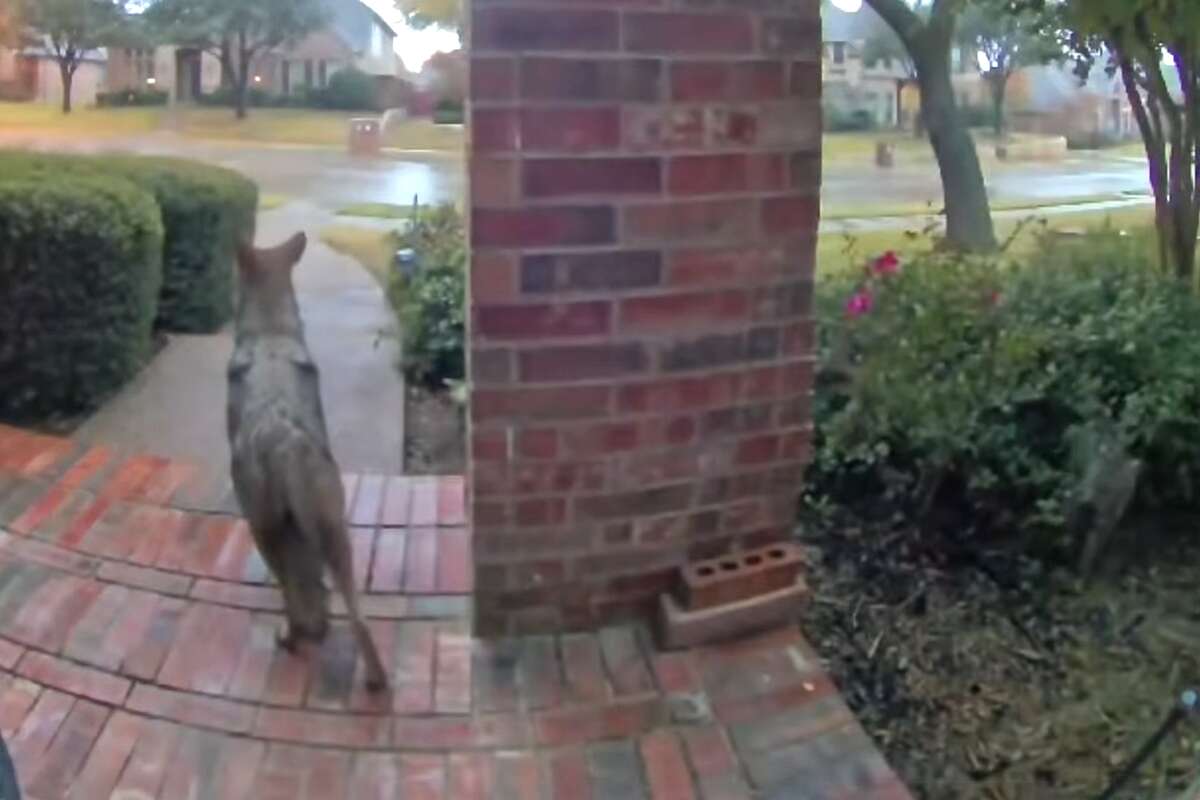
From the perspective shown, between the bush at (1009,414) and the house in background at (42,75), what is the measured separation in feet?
9.14

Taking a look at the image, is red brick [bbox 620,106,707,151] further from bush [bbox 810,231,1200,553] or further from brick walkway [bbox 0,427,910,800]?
bush [bbox 810,231,1200,553]

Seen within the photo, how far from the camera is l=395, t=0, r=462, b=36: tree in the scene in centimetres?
411

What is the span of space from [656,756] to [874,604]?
31.9 inches

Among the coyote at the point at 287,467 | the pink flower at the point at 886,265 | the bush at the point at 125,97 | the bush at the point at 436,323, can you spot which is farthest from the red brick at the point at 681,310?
the bush at the point at 125,97

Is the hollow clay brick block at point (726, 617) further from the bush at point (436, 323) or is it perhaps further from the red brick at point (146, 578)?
the bush at point (436, 323)

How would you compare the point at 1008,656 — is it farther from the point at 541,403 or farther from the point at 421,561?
the point at 421,561

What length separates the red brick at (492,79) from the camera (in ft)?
7.11

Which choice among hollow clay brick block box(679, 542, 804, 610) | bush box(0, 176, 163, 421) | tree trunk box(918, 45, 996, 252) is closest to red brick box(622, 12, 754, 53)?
hollow clay brick block box(679, 542, 804, 610)

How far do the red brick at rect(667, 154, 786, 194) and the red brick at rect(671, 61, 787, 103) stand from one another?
4.0 inches

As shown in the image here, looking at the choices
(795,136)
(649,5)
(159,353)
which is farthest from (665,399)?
(159,353)

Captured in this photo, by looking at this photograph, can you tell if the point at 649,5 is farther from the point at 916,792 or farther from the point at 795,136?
the point at 916,792

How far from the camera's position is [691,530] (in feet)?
8.31

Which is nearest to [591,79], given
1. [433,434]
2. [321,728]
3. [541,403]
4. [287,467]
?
[541,403]

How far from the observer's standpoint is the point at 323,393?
14.0 ft
